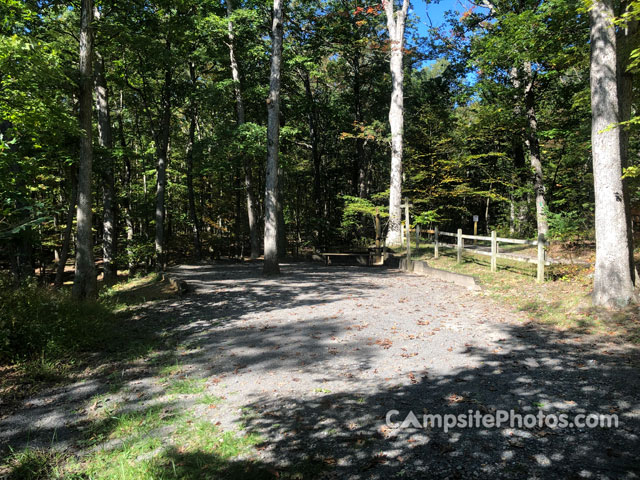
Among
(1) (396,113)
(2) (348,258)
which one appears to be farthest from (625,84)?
(2) (348,258)

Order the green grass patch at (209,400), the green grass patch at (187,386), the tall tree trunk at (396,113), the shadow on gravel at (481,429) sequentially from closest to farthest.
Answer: the shadow on gravel at (481,429) → the green grass patch at (209,400) → the green grass patch at (187,386) → the tall tree trunk at (396,113)

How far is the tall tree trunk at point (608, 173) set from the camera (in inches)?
242

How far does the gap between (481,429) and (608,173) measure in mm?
5496

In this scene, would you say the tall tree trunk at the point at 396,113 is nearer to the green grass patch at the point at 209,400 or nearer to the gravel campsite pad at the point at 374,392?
the gravel campsite pad at the point at 374,392

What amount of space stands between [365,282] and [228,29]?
14.5 m

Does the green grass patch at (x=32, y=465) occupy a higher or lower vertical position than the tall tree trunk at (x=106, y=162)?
lower

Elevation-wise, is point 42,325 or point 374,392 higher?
point 42,325

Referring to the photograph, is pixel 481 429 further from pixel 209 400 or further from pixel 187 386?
pixel 187 386

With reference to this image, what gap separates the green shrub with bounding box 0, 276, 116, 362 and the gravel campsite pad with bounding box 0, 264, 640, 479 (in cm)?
109

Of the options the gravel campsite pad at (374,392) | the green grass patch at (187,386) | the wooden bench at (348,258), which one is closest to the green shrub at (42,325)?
the gravel campsite pad at (374,392)

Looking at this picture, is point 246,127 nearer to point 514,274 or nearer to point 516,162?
point 514,274

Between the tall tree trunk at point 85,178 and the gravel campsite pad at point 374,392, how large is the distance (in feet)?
8.05

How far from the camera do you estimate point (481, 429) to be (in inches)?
128

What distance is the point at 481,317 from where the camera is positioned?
6996 mm
